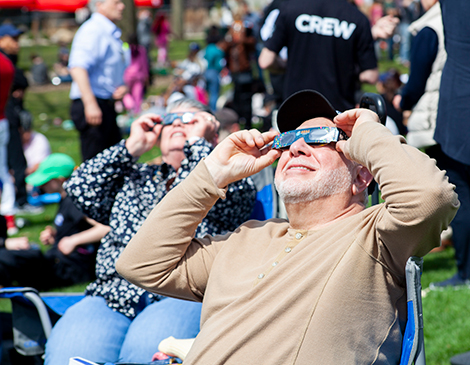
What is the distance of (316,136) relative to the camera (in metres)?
2.41

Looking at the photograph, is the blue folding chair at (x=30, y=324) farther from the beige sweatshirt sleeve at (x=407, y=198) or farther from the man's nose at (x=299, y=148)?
the beige sweatshirt sleeve at (x=407, y=198)

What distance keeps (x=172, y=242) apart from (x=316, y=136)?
0.76 metres

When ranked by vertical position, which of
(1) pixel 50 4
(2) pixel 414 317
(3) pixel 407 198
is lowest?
(2) pixel 414 317

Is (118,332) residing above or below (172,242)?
below

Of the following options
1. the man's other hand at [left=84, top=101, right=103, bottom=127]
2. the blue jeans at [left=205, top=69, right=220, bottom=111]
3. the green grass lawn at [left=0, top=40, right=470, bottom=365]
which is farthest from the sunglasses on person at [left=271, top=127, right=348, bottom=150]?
the blue jeans at [left=205, top=69, right=220, bottom=111]

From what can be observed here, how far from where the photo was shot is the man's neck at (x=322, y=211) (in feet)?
7.76

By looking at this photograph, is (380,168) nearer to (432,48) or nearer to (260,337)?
(260,337)

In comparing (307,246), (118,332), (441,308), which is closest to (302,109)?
(307,246)

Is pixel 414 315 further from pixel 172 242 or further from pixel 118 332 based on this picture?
pixel 118 332

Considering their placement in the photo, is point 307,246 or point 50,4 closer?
point 307,246

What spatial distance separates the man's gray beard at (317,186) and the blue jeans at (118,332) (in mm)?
907

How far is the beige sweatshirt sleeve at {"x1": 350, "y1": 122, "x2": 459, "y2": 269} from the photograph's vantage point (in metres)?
1.86

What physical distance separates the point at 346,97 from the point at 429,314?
2.01 metres

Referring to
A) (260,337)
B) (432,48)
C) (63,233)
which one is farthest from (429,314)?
(63,233)
